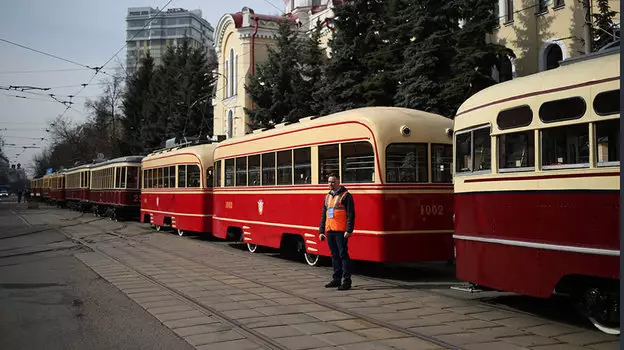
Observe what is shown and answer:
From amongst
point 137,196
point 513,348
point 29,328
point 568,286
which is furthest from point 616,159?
point 137,196

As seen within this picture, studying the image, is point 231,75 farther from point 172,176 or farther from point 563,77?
point 563,77

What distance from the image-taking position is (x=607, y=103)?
5.66m

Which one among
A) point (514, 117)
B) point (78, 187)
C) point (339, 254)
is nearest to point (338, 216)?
point (339, 254)

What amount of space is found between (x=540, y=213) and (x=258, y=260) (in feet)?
25.4

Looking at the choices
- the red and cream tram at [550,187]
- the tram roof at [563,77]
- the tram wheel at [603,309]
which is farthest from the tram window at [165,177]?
the tram wheel at [603,309]

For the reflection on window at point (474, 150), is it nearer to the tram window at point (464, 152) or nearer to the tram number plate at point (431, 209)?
the tram window at point (464, 152)

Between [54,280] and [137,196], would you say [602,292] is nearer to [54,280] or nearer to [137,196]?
[54,280]

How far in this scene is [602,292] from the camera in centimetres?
587

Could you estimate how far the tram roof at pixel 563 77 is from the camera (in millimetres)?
5762

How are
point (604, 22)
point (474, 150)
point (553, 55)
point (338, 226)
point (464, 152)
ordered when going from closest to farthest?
point (474, 150) → point (464, 152) → point (338, 226) → point (604, 22) → point (553, 55)

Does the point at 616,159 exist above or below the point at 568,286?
above

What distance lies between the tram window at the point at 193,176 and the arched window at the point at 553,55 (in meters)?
12.8

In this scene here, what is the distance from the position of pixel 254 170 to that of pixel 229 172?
184 cm

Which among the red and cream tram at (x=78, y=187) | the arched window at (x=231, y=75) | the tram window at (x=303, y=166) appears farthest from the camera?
the arched window at (x=231, y=75)
